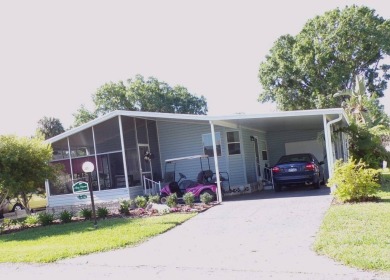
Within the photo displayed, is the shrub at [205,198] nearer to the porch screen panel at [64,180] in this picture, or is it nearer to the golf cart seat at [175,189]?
the golf cart seat at [175,189]

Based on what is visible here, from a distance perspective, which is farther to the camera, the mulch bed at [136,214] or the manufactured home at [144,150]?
the manufactured home at [144,150]

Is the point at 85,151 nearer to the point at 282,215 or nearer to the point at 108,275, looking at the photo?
the point at 282,215

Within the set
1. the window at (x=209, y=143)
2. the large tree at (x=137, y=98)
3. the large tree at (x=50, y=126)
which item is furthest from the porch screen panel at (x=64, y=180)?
the large tree at (x=50, y=126)

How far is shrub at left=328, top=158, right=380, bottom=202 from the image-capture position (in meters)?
10.7

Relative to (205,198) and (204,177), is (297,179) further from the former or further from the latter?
(205,198)

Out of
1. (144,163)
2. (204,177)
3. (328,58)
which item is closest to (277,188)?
(204,177)

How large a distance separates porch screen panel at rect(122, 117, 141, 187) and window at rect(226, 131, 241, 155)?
3.82 meters

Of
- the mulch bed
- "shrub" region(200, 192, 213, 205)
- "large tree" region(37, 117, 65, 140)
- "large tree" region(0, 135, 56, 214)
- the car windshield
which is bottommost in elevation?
the mulch bed

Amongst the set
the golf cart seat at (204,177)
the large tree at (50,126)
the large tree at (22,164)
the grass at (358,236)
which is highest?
the large tree at (50,126)

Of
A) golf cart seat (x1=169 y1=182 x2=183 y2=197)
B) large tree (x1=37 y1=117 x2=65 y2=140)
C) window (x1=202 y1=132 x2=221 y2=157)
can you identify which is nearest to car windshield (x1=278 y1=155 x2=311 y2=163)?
window (x1=202 y1=132 x2=221 y2=157)

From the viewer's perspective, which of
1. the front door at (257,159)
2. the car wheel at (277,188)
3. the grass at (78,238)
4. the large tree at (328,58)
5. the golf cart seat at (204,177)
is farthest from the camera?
the large tree at (328,58)

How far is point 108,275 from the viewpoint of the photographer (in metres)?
6.00

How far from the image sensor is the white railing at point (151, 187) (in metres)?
16.8

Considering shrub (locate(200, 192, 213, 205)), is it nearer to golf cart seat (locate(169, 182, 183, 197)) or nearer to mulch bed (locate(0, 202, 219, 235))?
mulch bed (locate(0, 202, 219, 235))
